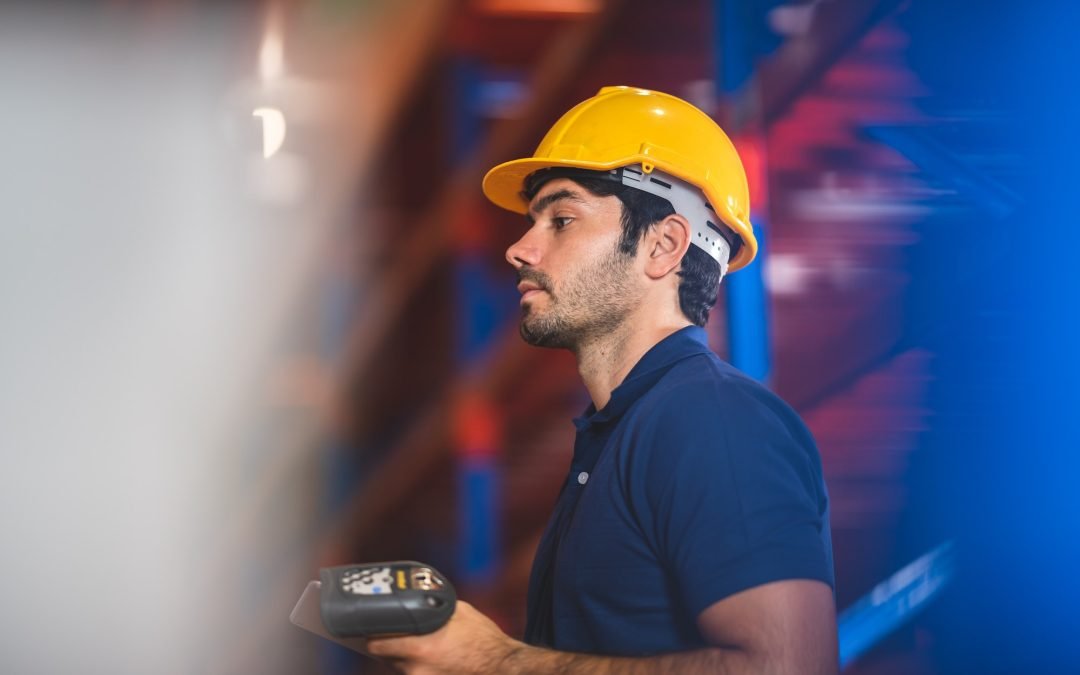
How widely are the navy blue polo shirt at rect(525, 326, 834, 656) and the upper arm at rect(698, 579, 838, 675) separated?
15 millimetres

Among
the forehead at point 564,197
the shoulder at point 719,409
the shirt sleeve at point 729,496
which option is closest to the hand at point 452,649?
the shirt sleeve at point 729,496

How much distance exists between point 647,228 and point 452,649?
0.83 m

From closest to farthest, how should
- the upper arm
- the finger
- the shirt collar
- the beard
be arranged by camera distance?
the upper arm → the finger → the shirt collar → the beard

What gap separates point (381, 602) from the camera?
1426 mm

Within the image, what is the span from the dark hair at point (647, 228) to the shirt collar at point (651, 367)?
111 millimetres

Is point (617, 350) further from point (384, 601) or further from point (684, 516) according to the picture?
point (384, 601)

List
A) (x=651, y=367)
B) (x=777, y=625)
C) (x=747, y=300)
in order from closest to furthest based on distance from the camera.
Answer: (x=777, y=625)
(x=651, y=367)
(x=747, y=300)

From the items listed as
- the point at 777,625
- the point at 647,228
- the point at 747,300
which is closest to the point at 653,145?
the point at 647,228

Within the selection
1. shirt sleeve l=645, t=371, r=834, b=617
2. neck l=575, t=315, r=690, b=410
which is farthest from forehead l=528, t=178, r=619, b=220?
shirt sleeve l=645, t=371, r=834, b=617

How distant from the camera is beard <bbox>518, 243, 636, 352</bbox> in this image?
188cm

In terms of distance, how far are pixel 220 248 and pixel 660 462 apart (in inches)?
173

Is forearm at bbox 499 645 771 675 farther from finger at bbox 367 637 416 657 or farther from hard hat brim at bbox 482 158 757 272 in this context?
hard hat brim at bbox 482 158 757 272

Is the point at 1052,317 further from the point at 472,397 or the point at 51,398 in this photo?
the point at 51,398

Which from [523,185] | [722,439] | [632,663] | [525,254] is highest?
[523,185]
